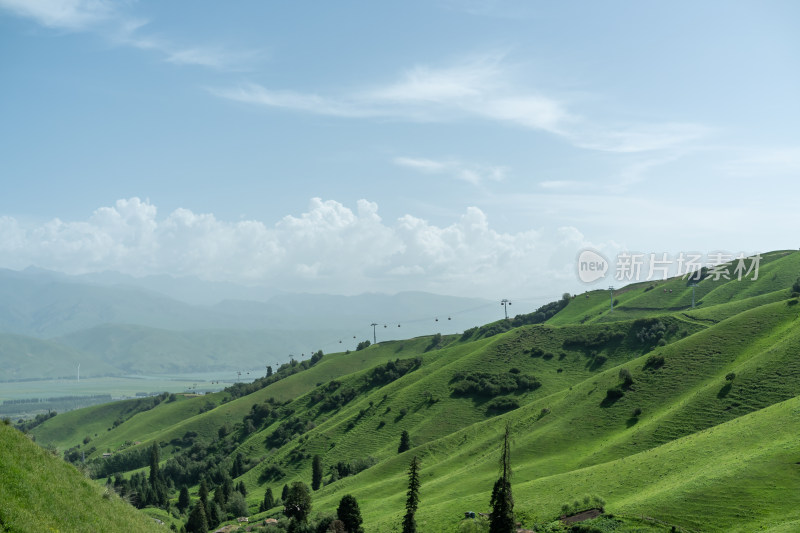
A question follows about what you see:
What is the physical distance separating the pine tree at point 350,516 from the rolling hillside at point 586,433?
3405 millimetres

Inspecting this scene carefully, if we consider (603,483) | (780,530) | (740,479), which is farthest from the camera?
(603,483)

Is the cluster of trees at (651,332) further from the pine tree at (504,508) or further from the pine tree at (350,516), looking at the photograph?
the pine tree at (504,508)

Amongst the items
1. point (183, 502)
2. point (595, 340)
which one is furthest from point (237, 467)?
point (595, 340)

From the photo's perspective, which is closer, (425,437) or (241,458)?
(425,437)

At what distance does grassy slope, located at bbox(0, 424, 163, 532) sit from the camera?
1238 inches

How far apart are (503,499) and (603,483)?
871 inches

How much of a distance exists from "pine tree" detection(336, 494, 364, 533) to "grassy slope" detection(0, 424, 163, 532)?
43.4 meters

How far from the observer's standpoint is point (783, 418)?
79.1 m

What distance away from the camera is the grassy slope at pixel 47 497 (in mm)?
31438

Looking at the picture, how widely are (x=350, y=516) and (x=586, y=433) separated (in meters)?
47.7

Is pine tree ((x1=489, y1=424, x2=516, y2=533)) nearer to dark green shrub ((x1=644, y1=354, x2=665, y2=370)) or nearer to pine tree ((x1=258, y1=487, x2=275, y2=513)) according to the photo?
dark green shrub ((x1=644, y1=354, x2=665, y2=370))

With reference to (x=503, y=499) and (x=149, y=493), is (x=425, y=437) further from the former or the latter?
(x=503, y=499)

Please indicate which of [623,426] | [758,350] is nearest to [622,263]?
[758,350]

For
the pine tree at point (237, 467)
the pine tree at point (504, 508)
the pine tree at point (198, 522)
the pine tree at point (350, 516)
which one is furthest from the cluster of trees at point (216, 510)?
the pine tree at point (504, 508)
